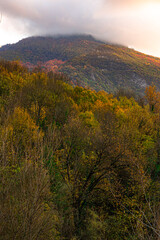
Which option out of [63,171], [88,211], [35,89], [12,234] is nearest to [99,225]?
[88,211]

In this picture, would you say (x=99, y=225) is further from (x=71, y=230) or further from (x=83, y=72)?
(x=83, y=72)

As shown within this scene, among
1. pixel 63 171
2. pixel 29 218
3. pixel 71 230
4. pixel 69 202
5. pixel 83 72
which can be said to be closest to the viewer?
pixel 29 218

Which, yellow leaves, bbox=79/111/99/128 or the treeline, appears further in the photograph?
yellow leaves, bbox=79/111/99/128

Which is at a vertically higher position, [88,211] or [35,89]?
[35,89]

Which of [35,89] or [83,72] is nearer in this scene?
[35,89]

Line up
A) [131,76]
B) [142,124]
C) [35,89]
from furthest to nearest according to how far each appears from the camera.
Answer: [131,76] < [142,124] < [35,89]

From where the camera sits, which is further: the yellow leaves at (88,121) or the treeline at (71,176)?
the yellow leaves at (88,121)

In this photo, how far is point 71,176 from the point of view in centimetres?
1638

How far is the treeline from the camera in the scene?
5.70m

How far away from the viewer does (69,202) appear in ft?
44.1

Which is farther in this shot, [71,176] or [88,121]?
[88,121]

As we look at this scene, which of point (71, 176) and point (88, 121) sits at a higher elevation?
point (88, 121)

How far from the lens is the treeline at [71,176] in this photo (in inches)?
224

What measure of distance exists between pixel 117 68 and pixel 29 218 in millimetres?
198912
